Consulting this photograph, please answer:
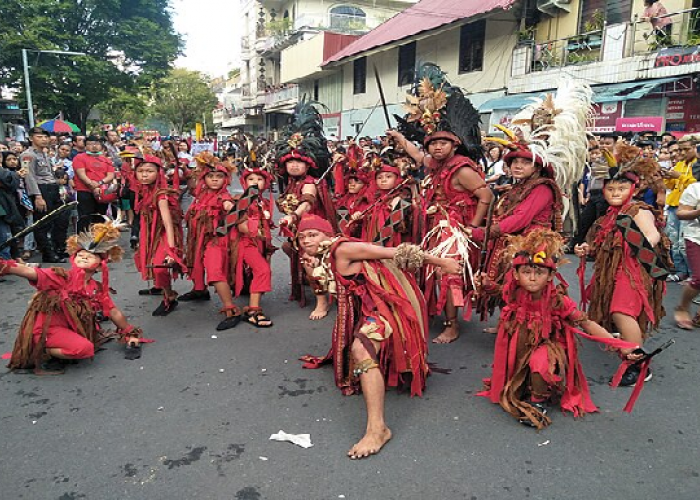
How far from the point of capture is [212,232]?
494 centimetres

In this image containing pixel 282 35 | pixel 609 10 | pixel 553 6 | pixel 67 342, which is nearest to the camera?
pixel 67 342

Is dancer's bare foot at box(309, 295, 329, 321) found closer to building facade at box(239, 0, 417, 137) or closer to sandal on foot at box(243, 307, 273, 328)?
sandal on foot at box(243, 307, 273, 328)

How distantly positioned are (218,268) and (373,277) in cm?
208

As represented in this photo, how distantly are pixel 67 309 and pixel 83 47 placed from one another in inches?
976

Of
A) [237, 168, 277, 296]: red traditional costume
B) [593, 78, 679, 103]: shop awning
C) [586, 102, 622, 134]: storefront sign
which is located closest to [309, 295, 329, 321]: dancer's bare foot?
[237, 168, 277, 296]: red traditional costume

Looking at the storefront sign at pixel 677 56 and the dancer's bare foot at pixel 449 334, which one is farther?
the storefront sign at pixel 677 56

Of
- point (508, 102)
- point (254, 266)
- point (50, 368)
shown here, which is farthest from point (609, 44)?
point (50, 368)

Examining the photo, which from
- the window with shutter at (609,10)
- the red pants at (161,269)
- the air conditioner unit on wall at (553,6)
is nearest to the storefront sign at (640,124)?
the window with shutter at (609,10)

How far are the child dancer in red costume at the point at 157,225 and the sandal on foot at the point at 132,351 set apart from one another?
930mm

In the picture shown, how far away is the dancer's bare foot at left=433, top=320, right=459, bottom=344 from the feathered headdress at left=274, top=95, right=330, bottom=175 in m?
2.14

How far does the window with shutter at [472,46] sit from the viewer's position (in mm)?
16969

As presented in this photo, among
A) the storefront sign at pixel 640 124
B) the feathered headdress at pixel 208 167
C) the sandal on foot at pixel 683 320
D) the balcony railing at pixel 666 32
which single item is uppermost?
the balcony railing at pixel 666 32

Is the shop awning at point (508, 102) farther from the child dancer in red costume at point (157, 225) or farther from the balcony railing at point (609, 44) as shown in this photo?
the child dancer in red costume at point (157, 225)

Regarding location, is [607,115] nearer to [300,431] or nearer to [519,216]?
[519,216]
